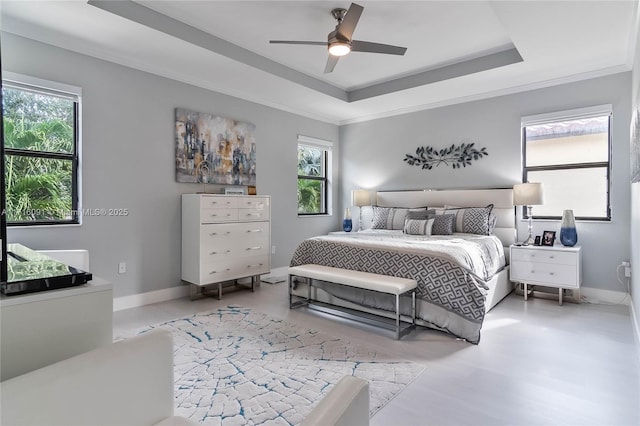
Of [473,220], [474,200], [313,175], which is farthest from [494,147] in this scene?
A: [313,175]

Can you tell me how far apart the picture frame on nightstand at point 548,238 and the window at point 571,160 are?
35cm

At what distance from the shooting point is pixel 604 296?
3.89 metres

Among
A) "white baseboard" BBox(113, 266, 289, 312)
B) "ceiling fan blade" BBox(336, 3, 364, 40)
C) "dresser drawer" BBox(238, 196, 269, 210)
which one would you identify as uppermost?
"ceiling fan blade" BBox(336, 3, 364, 40)

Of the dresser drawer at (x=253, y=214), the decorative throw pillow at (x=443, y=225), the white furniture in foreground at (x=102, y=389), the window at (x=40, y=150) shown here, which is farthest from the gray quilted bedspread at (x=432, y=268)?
the window at (x=40, y=150)

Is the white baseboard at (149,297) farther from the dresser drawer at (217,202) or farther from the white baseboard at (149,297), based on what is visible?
the dresser drawer at (217,202)

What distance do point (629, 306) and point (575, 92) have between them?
96.1 inches

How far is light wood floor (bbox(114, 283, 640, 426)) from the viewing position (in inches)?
73.3

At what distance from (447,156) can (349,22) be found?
2.97m

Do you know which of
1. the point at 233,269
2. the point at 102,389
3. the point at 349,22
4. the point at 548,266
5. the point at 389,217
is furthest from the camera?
the point at 389,217

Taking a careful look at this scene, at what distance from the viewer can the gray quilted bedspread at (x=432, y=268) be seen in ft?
9.23

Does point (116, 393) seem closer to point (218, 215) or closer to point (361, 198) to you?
point (218, 215)

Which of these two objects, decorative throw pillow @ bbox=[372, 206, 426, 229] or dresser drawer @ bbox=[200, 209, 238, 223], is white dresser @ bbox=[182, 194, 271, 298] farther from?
decorative throw pillow @ bbox=[372, 206, 426, 229]

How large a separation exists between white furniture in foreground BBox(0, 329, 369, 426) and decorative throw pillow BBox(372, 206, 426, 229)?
4120mm

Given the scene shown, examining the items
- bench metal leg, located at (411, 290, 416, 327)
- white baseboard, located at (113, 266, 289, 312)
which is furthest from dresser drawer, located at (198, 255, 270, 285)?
bench metal leg, located at (411, 290, 416, 327)
